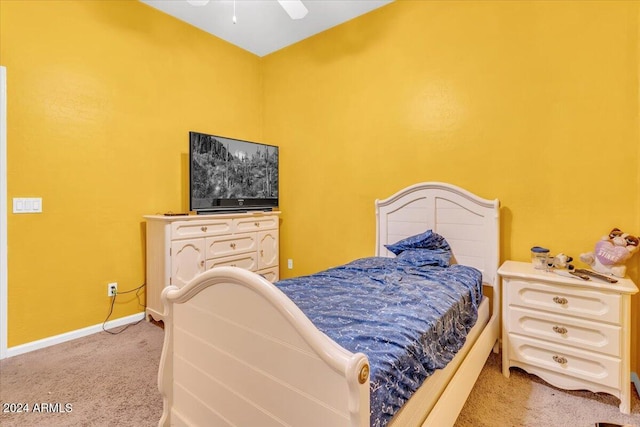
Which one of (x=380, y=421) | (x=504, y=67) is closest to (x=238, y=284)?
(x=380, y=421)

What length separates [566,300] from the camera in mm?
1903

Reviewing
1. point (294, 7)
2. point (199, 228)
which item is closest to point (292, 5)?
point (294, 7)

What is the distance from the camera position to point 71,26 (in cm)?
261

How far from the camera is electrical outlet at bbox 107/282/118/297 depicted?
2872mm

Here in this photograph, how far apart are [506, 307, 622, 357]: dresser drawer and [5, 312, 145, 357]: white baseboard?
3201 mm

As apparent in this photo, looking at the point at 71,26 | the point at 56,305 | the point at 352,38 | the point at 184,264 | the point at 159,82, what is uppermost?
the point at 352,38

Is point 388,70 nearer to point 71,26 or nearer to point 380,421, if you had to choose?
point 71,26

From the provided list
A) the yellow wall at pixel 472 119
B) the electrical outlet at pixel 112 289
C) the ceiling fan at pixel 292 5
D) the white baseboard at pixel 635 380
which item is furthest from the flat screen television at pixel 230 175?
the white baseboard at pixel 635 380

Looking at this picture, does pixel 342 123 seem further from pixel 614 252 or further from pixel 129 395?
pixel 129 395

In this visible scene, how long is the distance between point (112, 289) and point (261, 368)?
2455mm

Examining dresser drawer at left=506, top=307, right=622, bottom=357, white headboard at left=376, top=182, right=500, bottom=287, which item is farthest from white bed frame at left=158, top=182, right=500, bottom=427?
white headboard at left=376, top=182, right=500, bottom=287

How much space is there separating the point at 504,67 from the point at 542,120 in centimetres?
52

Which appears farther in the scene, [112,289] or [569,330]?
[112,289]

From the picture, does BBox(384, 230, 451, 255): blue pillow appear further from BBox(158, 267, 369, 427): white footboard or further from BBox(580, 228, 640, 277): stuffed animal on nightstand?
BBox(158, 267, 369, 427): white footboard
